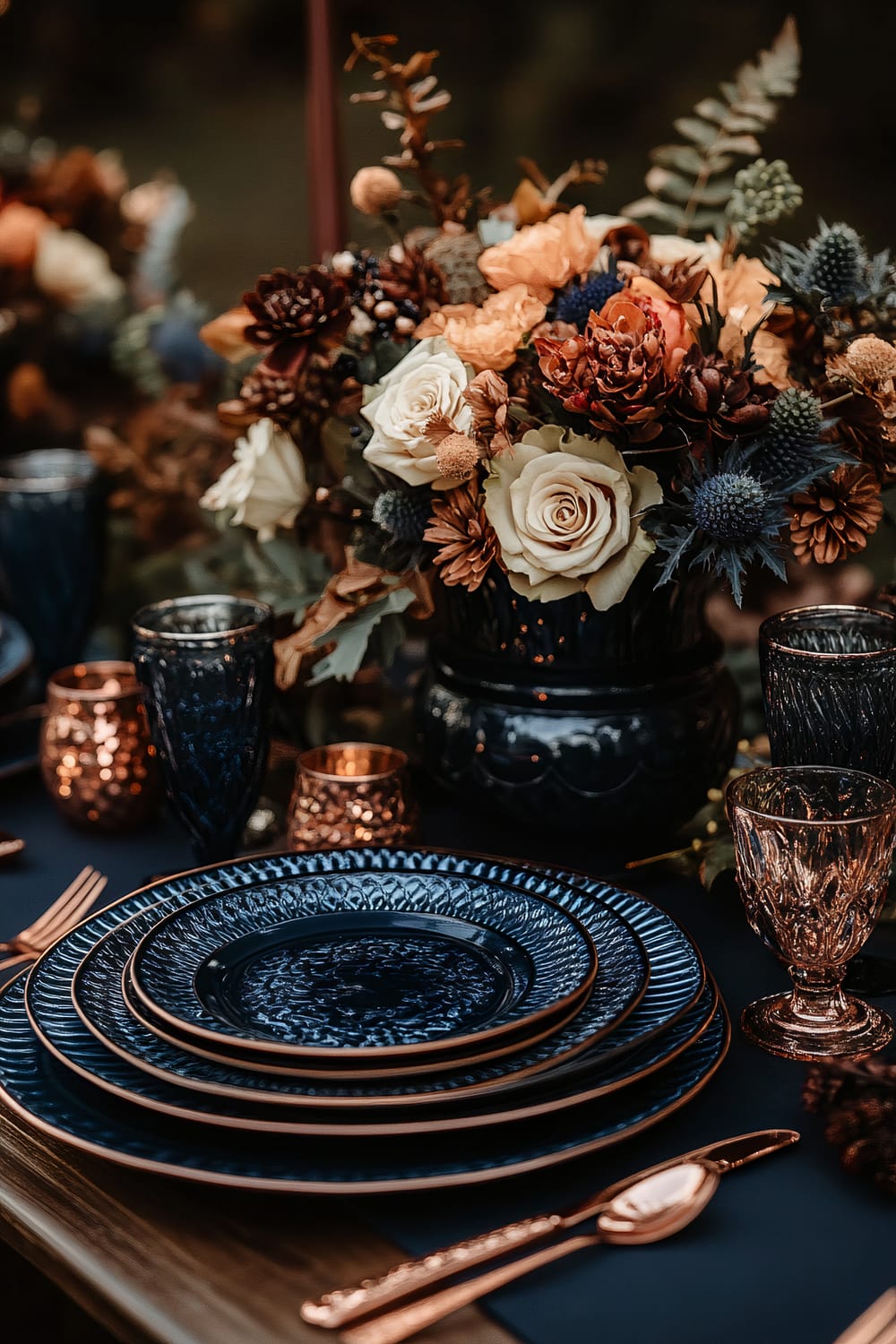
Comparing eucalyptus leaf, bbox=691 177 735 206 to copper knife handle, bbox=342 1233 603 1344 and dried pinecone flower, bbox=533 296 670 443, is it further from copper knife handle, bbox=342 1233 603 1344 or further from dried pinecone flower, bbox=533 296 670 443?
copper knife handle, bbox=342 1233 603 1344

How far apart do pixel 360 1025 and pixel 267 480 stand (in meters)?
0.43

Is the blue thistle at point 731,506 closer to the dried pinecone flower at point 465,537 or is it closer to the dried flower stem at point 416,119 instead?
the dried pinecone flower at point 465,537

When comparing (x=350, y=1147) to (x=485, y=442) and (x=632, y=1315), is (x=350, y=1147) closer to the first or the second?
(x=632, y=1315)

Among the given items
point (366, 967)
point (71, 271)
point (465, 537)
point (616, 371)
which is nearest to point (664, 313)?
point (616, 371)

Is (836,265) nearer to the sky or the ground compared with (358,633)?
nearer to the sky

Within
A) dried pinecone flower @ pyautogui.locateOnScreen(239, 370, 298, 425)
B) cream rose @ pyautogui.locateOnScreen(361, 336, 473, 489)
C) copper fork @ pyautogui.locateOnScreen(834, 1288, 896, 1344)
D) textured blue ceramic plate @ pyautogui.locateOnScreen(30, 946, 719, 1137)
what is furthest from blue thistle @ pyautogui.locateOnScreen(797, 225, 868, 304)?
copper fork @ pyautogui.locateOnScreen(834, 1288, 896, 1344)

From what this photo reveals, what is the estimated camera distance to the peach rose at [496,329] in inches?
30.7

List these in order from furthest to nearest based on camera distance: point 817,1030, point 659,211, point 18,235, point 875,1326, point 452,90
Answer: point 452,90, point 18,235, point 659,211, point 817,1030, point 875,1326

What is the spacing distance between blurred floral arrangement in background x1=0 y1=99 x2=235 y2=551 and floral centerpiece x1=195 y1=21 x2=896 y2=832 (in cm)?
54

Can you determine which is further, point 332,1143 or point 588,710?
point 588,710

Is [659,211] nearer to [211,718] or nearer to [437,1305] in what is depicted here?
[211,718]

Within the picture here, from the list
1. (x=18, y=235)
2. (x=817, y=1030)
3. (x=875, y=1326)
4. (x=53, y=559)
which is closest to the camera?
(x=875, y=1326)

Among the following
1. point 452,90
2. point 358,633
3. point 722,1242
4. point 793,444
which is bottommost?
point 722,1242

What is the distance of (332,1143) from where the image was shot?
58 centimetres
